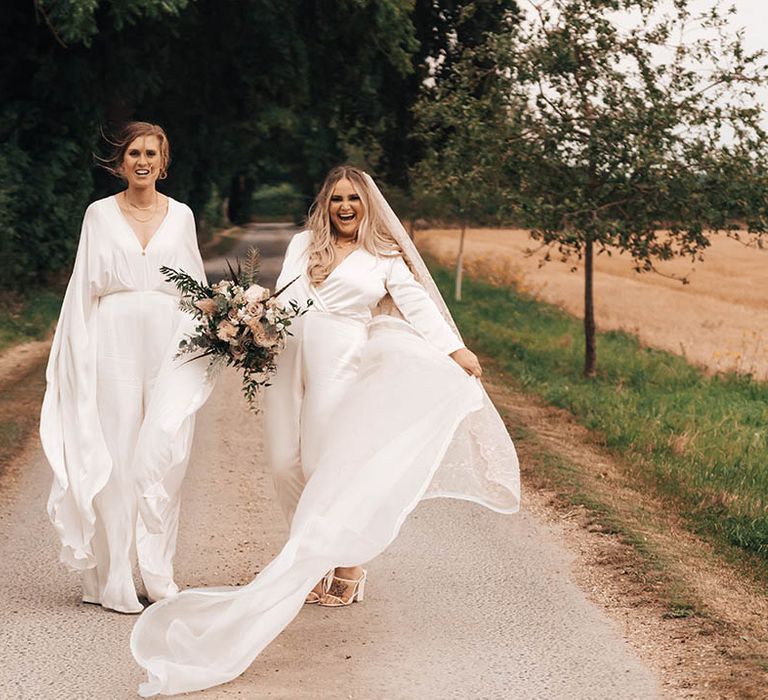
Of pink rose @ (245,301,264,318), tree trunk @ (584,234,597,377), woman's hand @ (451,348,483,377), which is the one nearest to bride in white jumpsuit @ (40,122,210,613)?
pink rose @ (245,301,264,318)

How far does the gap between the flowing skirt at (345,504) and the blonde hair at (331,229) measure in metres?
0.28

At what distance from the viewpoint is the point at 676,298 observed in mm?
32094

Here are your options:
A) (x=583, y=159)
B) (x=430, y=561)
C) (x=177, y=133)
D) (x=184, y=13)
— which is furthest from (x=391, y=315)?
(x=177, y=133)

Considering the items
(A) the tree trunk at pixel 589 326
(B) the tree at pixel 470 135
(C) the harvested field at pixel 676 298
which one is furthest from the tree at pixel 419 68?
(A) the tree trunk at pixel 589 326

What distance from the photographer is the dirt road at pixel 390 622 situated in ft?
17.7

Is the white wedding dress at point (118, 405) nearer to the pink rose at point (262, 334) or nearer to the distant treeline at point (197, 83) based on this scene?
the pink rose at point (262, 334)

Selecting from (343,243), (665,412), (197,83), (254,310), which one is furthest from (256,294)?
(197,83)

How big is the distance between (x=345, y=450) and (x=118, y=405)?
127cm

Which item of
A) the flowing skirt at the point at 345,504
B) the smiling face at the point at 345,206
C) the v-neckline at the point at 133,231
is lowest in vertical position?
the flowing skirt at the point at 345,504

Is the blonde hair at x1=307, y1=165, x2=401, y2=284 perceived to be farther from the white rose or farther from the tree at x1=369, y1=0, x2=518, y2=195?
the tree at x1=369, y1=0, x2=518, y2=195

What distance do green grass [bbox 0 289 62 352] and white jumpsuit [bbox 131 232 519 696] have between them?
1183 centimetres

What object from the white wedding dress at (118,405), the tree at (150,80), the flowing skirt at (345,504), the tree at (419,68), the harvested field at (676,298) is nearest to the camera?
the flowing skirt at (345,504)

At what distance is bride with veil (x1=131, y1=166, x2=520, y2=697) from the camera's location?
6.11 meters

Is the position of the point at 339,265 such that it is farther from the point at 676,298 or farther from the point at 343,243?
the point at 676,298
